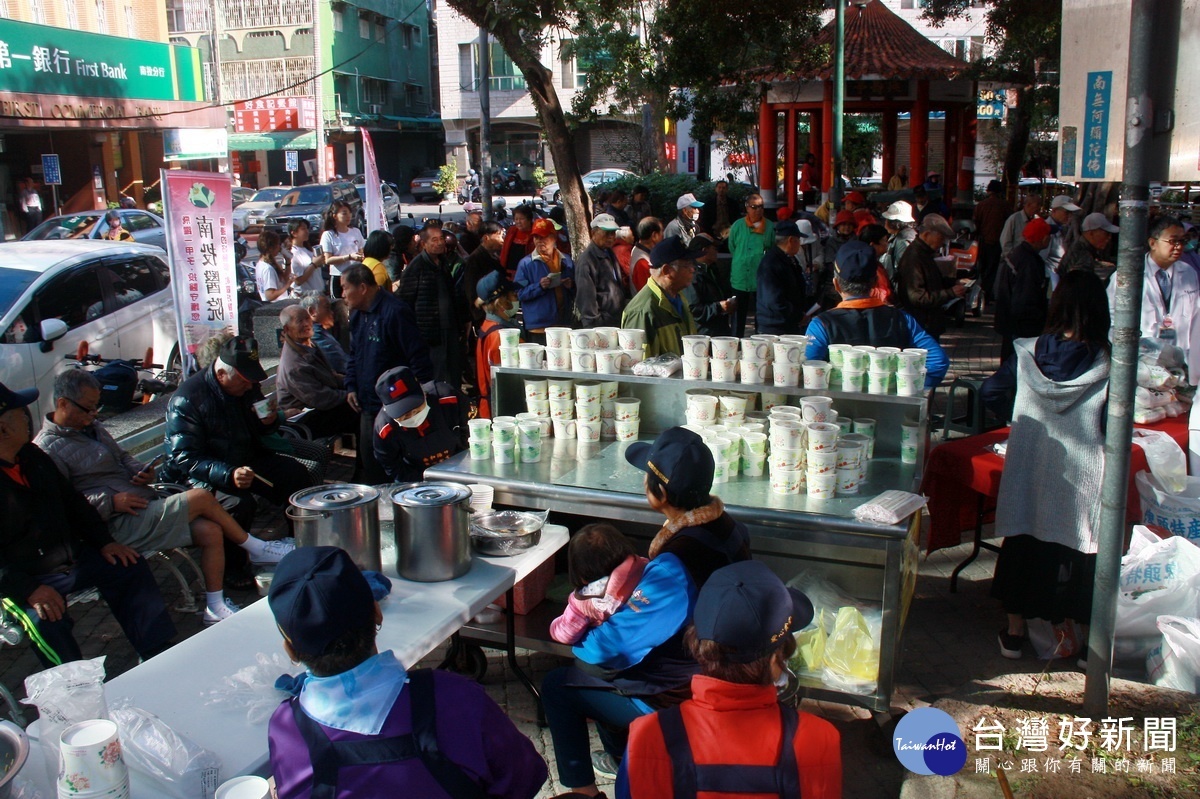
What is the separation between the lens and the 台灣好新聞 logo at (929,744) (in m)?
2.69

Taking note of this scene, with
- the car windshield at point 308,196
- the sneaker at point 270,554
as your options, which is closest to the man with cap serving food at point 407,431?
the sneaker at point 270,554

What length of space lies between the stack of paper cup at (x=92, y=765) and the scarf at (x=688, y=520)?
5.66ft

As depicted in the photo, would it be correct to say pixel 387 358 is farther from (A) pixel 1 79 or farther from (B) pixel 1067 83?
(A) pixel 1 79

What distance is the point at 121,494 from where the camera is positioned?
4875mm

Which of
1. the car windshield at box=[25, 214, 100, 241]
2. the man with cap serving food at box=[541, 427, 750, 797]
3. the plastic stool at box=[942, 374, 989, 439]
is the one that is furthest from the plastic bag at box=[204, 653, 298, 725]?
the car windshield at box=[25, 214, 100, 241]

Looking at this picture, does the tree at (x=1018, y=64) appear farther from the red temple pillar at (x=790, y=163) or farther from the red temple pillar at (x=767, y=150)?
the red temple pillar at (x=767, y=150)

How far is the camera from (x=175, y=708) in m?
2.85

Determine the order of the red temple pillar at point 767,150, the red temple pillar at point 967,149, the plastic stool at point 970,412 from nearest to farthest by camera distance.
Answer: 1. the plastic stool at point 970,412
2. the red temple pillar at point 767,150
3. the red temple pillar at point 967,149

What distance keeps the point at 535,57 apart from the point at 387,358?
→ 6631mm

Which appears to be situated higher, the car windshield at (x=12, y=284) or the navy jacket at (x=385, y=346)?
the car windshield at (x=12, y=284)

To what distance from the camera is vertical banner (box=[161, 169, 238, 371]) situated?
24.1 feet

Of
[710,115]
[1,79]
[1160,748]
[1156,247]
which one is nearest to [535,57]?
[710,115]

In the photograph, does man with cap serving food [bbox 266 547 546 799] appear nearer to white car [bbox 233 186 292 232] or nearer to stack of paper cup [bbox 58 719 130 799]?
stack of paper cup [bbox 58 719 130 799]

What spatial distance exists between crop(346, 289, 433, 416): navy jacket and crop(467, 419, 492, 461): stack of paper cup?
5.55 feet
